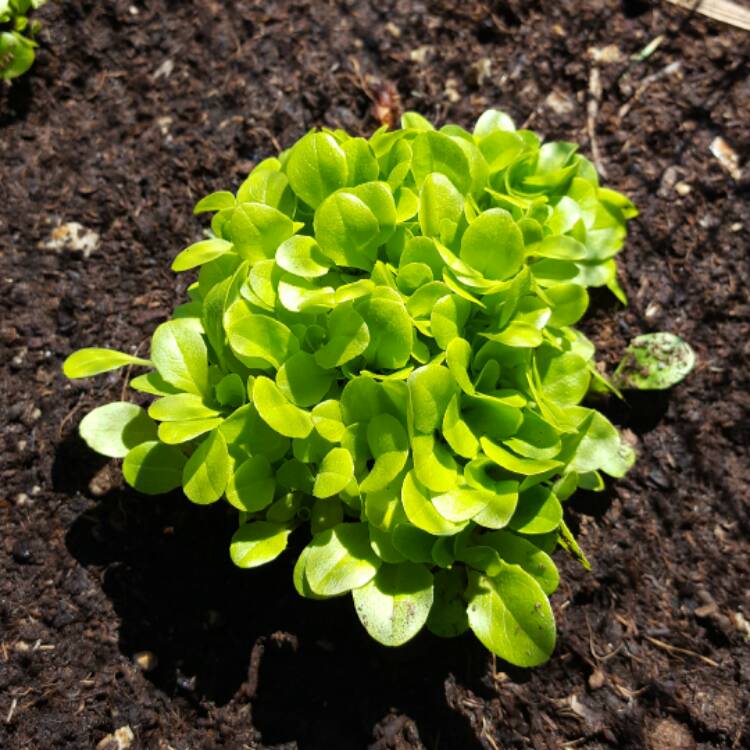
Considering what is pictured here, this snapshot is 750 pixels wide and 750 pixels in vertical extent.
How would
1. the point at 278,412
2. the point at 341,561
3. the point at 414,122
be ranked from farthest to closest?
the point at 414,122 < the point at 341,561 < the point at 278,412

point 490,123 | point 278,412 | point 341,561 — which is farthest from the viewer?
point 490,123

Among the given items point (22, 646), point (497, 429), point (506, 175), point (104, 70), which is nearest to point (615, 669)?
point (497, 429)

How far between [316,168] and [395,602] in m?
0.97

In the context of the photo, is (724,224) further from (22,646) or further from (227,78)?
(22,646)

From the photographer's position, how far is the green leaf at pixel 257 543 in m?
1.66

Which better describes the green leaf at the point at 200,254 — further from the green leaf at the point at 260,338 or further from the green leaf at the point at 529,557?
the green leaf at the point at 529,557

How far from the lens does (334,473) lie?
156cm

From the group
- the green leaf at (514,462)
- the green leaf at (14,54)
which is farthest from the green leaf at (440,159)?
the green leaf at (14,54)

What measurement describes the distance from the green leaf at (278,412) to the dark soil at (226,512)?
2.34ft

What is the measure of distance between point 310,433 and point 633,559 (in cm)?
114

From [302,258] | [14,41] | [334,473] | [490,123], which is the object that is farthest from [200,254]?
[14,41]

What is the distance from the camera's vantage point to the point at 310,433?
1644 mm

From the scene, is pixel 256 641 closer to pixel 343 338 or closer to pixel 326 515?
pixel 326 515

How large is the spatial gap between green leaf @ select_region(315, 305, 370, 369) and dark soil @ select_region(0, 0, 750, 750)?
2.53 ft
